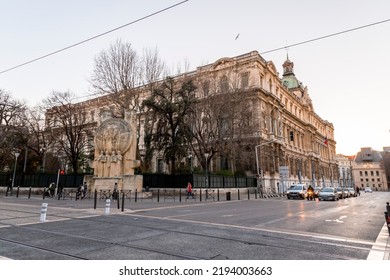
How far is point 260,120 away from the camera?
4769 centimetres

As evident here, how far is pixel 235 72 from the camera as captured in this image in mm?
40625

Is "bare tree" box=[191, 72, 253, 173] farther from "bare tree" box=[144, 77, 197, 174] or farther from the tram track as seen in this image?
the tram track

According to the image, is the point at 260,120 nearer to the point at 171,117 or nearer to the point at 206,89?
the point at 206,89

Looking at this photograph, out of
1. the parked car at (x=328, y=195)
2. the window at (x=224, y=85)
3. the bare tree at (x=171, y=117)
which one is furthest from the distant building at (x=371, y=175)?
the bare tree at (x=171, y=117)

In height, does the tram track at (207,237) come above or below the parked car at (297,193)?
below

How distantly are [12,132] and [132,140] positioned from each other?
21.7m

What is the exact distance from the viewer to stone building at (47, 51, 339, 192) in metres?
37.3

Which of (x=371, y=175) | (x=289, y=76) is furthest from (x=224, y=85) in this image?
(x=371, y=175)

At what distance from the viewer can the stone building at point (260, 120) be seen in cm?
3734

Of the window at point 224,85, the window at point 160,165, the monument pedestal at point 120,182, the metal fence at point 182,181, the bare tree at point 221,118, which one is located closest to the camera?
the monument pedestal at point 120,182

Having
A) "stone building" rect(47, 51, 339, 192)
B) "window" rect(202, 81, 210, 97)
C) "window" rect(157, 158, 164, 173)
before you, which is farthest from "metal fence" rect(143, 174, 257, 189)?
"window" rect(157, 158, 164, 173)

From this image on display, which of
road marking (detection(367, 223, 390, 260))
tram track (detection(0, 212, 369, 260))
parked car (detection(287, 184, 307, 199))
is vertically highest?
parked car (detection(287, 184, 307, 199))

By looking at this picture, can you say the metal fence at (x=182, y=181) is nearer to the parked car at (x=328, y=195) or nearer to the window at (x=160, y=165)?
the parked car at (x=328, y=195)
